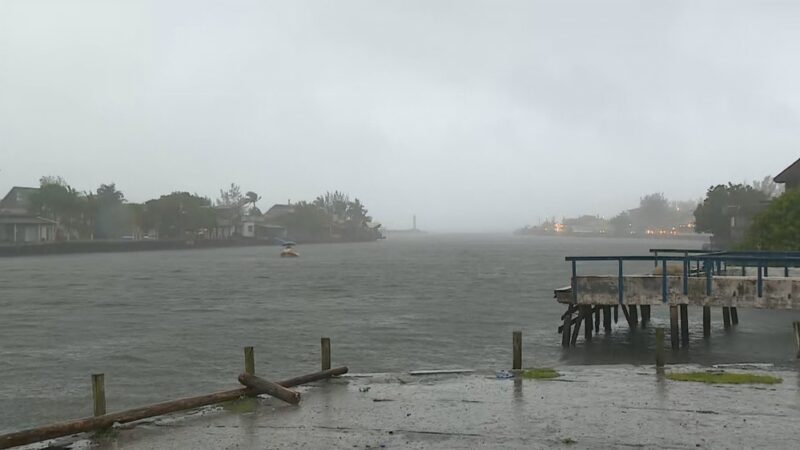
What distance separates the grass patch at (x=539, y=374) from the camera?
18.6m

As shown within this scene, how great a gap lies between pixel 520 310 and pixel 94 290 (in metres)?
33.9

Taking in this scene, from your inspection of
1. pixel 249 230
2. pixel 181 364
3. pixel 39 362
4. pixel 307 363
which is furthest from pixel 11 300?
pixel 249 230

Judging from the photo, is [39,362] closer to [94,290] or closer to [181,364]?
[181,364]

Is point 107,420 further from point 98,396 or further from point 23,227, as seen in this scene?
point 23,227

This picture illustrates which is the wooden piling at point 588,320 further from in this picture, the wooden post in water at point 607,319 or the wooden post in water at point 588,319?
the wooden post in water at point 607,319

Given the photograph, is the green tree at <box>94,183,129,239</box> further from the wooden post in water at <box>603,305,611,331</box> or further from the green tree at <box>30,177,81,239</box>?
the wooden post in water at <box>603,305,611,331</box>

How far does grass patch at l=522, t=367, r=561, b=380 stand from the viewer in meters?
18.6

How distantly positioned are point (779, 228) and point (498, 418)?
1434 inches

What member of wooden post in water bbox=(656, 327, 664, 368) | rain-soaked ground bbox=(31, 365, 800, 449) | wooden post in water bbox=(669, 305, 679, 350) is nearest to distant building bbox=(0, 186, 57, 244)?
rain-soaked ground bbox=(31, 365, 800, 449)

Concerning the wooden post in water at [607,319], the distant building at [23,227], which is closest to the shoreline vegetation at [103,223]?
the distant building at [23,227]

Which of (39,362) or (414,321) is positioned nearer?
(39,362)

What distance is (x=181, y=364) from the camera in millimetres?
25516

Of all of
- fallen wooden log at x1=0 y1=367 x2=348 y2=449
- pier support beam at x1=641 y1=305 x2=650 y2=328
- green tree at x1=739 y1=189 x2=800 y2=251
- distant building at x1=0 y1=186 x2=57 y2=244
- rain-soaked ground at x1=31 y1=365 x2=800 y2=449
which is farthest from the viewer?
distant building at x1=0 y1=186 x2=57 y2=244

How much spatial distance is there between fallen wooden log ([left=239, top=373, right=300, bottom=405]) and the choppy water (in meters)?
5.29
